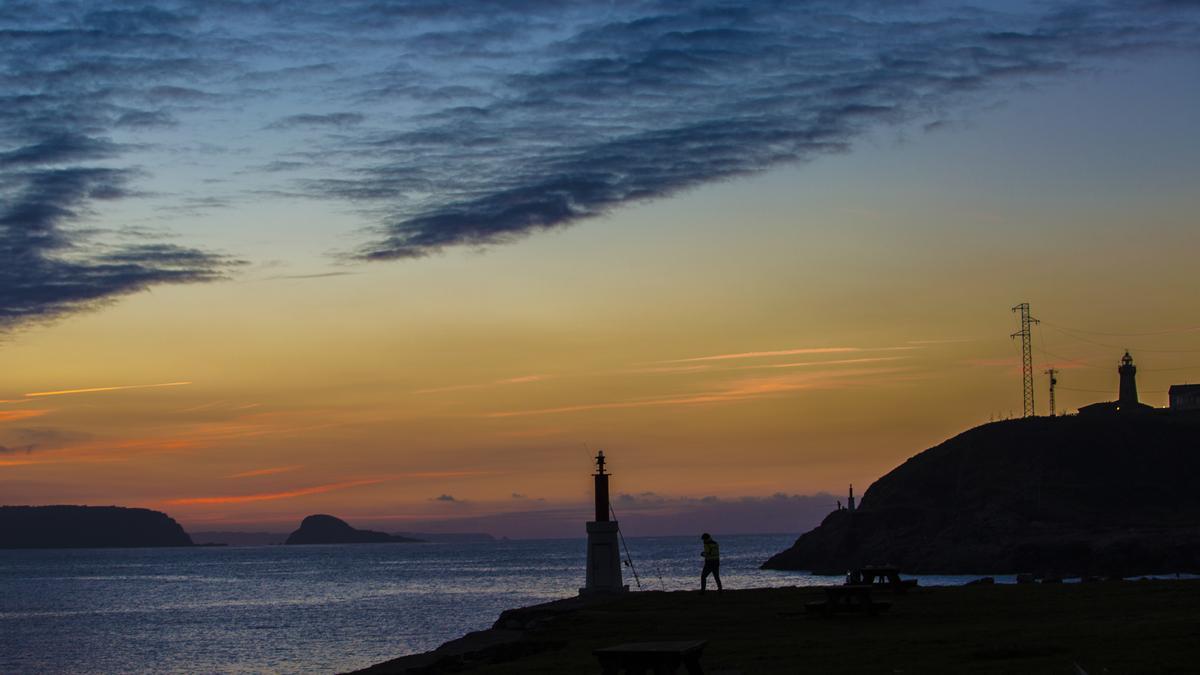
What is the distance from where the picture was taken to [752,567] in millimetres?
169375

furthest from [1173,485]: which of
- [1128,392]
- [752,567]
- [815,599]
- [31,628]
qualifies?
[815,599]

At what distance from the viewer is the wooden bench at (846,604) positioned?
2767 cm

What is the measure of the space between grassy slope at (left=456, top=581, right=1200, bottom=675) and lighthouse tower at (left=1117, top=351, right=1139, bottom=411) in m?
156

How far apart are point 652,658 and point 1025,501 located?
5495 inches

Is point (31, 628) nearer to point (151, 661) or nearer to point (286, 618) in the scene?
point (286, 618)

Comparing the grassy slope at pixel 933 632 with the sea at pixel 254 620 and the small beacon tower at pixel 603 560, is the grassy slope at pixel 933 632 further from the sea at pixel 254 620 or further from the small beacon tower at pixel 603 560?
the sea at pixel 254 620

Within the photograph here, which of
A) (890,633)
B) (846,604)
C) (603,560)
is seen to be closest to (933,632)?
(890,633)

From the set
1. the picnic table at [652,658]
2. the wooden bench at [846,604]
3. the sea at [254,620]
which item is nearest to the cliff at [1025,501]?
the sea at [254,620]

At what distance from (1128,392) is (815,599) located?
6399 inches

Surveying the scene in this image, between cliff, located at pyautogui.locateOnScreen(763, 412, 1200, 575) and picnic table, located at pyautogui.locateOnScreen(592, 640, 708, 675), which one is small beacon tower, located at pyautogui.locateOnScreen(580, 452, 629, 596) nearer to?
picnic table, located at pyautogui.locateOnScreen(592, 640, 708, 675)

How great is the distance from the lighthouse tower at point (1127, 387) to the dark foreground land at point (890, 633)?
155468mm

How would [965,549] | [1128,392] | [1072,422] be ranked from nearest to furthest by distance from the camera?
[965,549], [1072,422], [1128,392]

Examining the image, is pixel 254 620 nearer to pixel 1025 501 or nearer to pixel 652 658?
pixel 652 658

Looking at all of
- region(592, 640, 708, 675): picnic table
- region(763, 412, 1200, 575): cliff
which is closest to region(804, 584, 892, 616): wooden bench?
region(592, 640, 708, 675): picnic table
